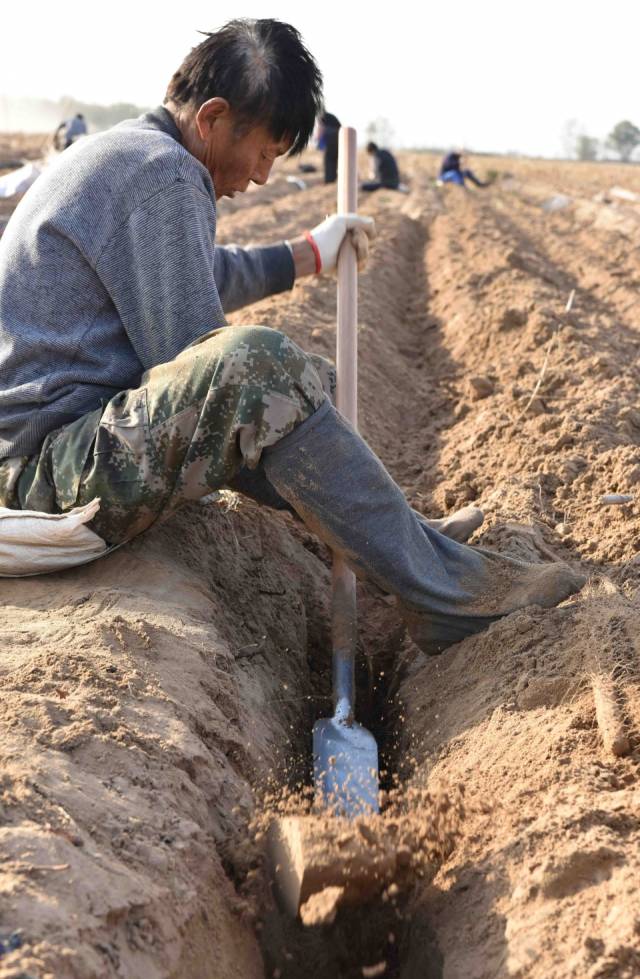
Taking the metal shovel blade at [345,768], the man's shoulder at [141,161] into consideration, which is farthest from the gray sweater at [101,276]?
the metal shovel blade at [345,768]

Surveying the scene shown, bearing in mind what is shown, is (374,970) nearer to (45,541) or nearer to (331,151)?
(45,541)

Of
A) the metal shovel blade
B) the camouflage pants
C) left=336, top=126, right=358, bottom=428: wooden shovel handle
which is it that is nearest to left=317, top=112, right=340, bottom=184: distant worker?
left=336, top=126, right=358, bottom=428: wooden shovel handle

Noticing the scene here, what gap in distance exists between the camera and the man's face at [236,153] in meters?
2.71

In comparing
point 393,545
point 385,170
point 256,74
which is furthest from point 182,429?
point 385,170

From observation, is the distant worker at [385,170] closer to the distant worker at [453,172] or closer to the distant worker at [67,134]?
the distant worker at [453,172]

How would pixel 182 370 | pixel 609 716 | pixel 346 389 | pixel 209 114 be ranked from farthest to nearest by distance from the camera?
pixel 346 389 < pixel 209 114 < pixel 182 370 < pixel 609 716

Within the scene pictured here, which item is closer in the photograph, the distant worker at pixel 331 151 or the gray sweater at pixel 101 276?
the gray sweater at pixel 101 276

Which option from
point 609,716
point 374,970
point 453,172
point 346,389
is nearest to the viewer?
point 374,970

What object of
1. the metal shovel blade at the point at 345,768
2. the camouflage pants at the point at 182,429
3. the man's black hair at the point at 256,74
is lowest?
the metal shovel blade at the point at 345,768

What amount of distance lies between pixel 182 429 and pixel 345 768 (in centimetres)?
94

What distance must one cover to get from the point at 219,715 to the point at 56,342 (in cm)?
108

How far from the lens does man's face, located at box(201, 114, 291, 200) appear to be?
2.71m

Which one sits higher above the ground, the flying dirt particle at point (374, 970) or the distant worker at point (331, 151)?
the distant worker at point (331, 151)

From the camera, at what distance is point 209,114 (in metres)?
2.66
